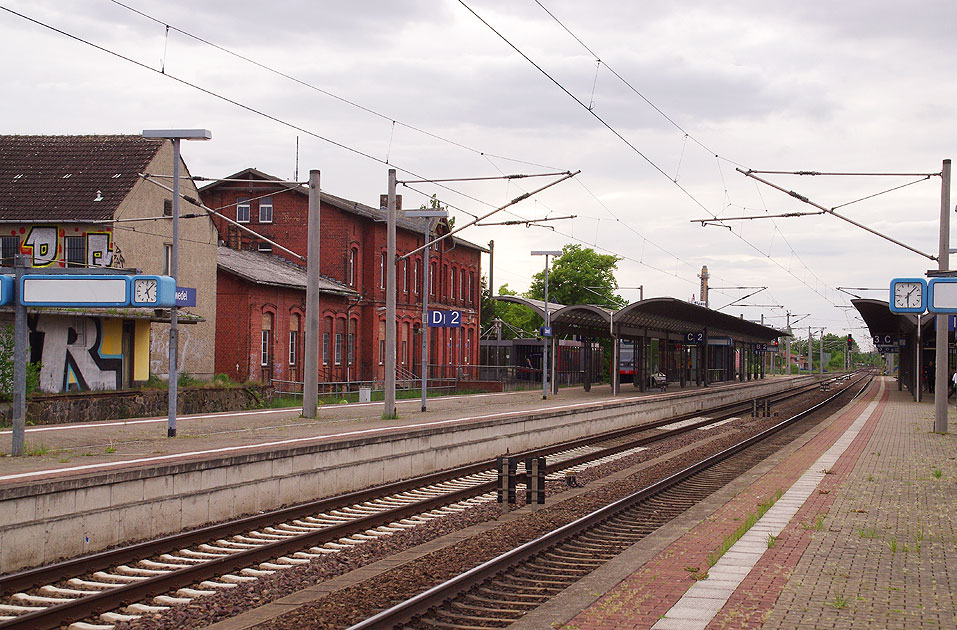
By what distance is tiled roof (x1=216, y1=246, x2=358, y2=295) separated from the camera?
37.2m

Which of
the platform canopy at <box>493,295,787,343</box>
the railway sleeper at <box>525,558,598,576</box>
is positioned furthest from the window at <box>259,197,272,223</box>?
the railway sleeper at <box>525,558,598,576</box>

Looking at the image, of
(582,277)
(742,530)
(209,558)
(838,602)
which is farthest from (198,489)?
(582,277)

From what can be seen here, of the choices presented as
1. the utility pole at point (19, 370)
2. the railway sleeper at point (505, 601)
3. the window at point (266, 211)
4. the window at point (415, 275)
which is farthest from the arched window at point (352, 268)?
the railway sleeper at point (505, 601)

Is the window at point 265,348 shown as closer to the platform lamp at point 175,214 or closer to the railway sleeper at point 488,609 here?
the platform lamp at point 175,214

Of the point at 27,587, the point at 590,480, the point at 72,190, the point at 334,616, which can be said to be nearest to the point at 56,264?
the point at 72,190

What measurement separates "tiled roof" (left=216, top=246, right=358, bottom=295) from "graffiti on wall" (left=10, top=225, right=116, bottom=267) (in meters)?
6.64

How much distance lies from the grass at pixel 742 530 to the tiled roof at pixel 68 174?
23421 millimetres

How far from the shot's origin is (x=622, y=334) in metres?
45.9

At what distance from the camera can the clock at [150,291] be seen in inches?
613

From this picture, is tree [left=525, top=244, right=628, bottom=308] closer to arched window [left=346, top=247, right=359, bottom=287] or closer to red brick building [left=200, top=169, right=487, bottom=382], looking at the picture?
red brick building [left=200, top=169, right=487, bottom=382]

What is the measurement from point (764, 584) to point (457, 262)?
5187cm

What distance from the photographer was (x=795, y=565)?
9289 mm

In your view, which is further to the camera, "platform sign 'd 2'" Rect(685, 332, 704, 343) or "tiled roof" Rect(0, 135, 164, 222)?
"platform sign 'd 2'" Rect(685, 332, 704, 343)

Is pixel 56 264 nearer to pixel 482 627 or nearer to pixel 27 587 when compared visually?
pixel 27 587
